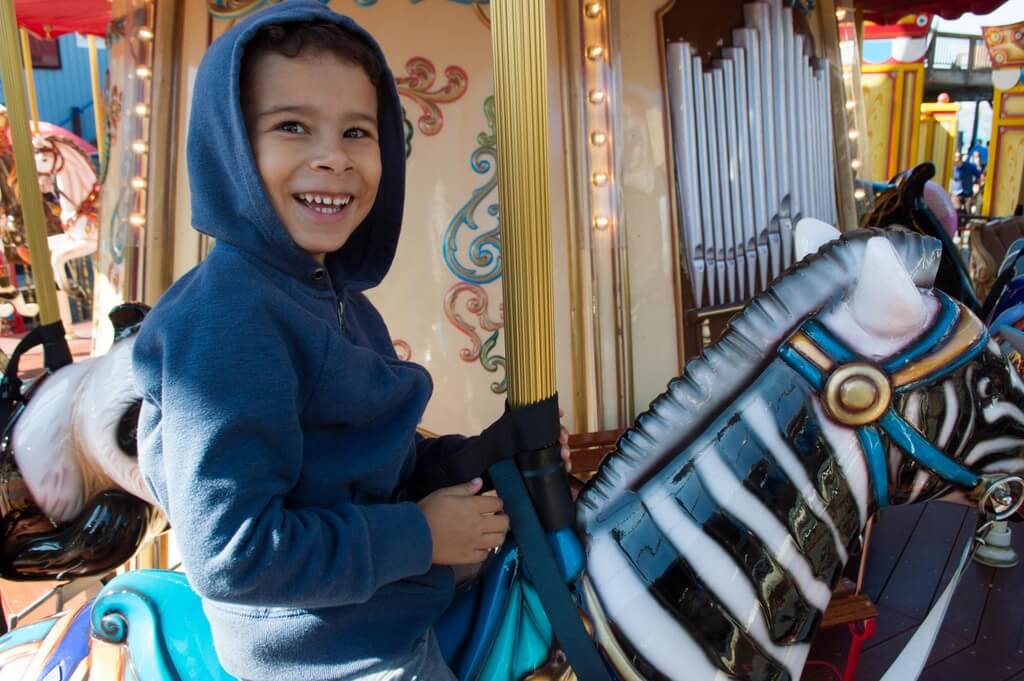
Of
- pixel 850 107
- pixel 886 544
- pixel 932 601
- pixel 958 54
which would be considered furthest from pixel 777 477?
pixel 958 54

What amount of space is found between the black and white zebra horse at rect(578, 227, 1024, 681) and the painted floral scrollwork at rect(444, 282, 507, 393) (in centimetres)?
130

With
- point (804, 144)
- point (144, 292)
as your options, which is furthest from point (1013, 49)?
point (144, 292)

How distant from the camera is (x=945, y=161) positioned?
13.3 meters

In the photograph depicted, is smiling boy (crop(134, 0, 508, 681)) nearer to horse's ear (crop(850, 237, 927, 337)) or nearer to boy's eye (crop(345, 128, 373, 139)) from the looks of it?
boy's eye (crop(345, 128, 373, 139))

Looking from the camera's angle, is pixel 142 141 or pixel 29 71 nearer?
pixel 142 141

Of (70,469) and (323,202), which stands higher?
(323,202)

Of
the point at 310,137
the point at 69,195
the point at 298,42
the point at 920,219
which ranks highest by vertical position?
the point at 69,195

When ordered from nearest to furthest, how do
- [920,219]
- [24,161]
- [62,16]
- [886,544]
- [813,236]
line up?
1. [813,236]
2. [24,161]
3. [886,544]
4. [920,219]
5. [62,16]

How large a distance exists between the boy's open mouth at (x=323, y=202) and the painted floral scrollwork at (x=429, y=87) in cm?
126

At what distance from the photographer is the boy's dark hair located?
87 cm

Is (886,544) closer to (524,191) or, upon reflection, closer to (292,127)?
(524,191)

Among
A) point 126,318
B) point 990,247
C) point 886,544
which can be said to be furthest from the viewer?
point 990,247

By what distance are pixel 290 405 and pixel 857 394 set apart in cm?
68

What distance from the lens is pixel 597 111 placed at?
2.17m
